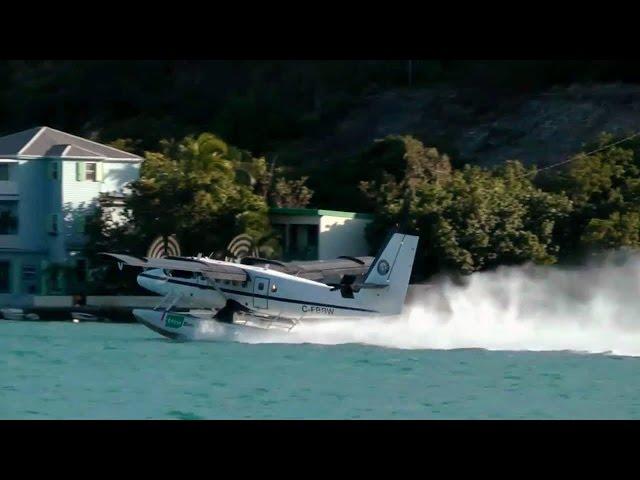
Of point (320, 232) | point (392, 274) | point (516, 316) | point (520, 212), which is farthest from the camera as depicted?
point (320, 232)

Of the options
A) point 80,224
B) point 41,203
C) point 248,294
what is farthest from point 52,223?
point 248,294

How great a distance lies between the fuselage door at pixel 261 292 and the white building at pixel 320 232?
13.7 m

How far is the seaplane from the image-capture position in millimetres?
28672

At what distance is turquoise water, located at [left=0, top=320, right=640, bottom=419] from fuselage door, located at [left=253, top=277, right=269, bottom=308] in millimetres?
1141

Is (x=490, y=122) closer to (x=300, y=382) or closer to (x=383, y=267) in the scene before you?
(x=383, y=267)

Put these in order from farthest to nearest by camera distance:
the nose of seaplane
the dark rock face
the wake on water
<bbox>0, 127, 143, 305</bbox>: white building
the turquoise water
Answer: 1. the dark rock face
2. <bbox>0, 127, 143, 305</bbox>: white building
3. the nose of seaplane
4. the wake on water
5. the turquoise water

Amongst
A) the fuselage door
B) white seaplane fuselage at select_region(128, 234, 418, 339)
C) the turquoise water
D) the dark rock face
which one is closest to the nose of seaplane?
white seaplane fuselage at select_region(128, 234, 418, 339)

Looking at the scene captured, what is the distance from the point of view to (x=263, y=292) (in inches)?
1158

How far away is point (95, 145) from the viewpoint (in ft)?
152

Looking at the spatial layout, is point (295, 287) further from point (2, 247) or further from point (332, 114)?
point (332, 114)

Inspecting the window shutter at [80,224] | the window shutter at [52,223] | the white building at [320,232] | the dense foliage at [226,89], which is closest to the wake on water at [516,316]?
the white building at [320,232]

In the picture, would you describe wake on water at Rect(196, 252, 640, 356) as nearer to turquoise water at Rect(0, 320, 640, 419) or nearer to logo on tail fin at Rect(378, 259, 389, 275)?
turquoise water at Rect(0, 320, 640, 419)

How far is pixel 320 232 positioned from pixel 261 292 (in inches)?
555

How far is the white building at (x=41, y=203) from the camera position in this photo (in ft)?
144
